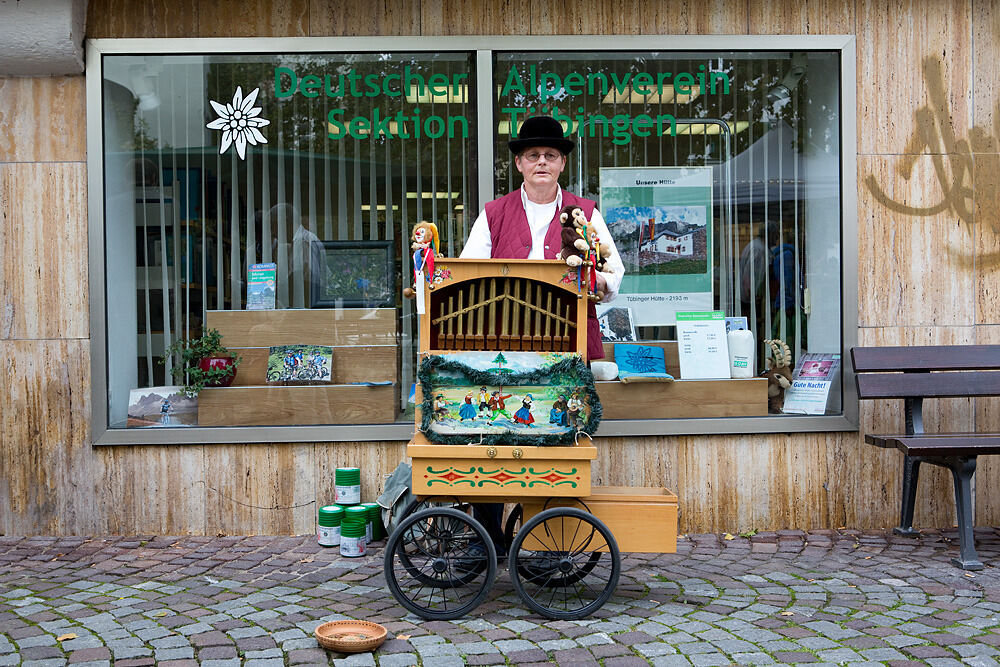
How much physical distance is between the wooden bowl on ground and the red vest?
5.63 feet

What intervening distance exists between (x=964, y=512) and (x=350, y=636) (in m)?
3.44

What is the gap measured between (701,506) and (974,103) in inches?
122

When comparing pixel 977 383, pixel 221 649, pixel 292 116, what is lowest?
pixel 221 649

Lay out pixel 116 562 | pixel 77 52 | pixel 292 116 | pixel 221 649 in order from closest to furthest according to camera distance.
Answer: pixel 221 649, pixel 116 562, pixel 77 52, pixel 292 116

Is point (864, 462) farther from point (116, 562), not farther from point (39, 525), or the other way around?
point (39, 525)

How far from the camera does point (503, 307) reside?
4.34 meters

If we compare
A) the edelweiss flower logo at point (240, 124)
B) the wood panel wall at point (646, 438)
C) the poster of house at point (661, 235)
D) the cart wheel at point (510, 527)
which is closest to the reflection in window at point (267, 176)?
the edelweiss flower logo at point (240, 124)

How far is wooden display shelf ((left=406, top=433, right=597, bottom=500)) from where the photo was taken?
428 cm

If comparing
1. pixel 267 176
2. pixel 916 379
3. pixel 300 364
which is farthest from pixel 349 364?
pixel 916 379

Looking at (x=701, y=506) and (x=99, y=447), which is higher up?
(x=99, y=447)

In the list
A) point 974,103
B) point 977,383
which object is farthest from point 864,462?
point 974,103

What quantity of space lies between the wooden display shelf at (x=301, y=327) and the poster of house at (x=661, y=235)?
1.63 metres

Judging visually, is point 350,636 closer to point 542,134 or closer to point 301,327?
point 542,134

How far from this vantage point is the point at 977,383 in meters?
5.82
